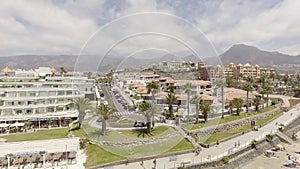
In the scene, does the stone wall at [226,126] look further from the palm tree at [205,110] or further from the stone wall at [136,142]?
the stone wall at [136,142]

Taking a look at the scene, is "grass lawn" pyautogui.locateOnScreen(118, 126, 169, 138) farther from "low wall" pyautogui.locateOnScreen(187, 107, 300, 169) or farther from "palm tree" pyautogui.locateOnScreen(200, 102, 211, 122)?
"palm tree" pyautogui.locateOnScreen(200, 102, 211, 122)

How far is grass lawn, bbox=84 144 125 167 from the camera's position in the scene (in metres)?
12.6

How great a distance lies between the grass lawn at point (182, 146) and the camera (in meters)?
14.2

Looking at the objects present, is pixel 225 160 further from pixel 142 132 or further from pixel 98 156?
pixel 98 156

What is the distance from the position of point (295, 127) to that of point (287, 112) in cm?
625

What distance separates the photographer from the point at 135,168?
12070mm

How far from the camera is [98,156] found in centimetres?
1315

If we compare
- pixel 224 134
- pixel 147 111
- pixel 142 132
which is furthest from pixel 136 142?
pixel 224 134

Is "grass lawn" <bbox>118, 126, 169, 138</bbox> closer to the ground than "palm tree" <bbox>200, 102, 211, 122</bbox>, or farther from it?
closer to the ground

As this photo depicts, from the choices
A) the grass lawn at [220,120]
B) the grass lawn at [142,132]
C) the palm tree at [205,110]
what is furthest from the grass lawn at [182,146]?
the palm tree at [205,110]

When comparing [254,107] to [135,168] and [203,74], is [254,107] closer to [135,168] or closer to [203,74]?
[203,74]

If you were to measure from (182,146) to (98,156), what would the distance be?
4.86 meters

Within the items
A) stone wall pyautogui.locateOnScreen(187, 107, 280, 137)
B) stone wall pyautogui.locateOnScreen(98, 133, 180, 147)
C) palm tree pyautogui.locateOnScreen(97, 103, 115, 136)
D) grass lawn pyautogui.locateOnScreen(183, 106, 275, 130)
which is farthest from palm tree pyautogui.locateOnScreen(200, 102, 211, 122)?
palm tree pyautogui.locateOnScreen(97, 103, 115, 136)

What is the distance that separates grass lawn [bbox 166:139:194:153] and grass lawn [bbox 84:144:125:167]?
3114mm
